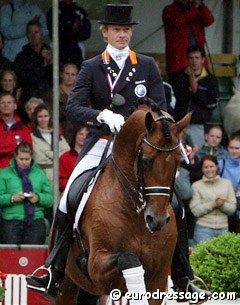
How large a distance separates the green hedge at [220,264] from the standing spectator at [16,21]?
541cm

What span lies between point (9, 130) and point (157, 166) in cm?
576

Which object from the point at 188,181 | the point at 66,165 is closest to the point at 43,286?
the point at 66,165

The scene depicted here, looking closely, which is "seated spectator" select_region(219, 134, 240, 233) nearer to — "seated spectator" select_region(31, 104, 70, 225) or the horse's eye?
"seated spectator" select_region(31, 104, 70, 225)

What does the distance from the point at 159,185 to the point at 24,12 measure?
7.31 meters

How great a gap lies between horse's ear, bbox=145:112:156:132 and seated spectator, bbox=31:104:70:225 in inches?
204

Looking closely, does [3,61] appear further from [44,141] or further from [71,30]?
[44,141]

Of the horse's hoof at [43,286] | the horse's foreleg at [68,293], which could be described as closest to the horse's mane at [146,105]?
the horse's hoof at [43,286]

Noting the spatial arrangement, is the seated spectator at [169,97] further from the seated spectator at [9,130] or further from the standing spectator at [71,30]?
the seated spectator at [9,130]

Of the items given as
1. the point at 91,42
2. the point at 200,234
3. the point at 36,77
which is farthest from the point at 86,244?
the point at 91,42

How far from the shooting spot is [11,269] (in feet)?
41.3

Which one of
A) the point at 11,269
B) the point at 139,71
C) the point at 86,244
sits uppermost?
the point at 139,71

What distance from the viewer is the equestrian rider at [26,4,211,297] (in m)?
9.44

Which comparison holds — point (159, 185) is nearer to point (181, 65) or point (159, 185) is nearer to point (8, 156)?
point (8, 156)

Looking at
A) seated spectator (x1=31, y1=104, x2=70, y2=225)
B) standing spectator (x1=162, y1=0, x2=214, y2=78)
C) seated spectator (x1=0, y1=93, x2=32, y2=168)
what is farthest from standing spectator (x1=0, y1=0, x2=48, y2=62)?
standing spectator (x1=162, y1=0, x2=214, y2=78)
